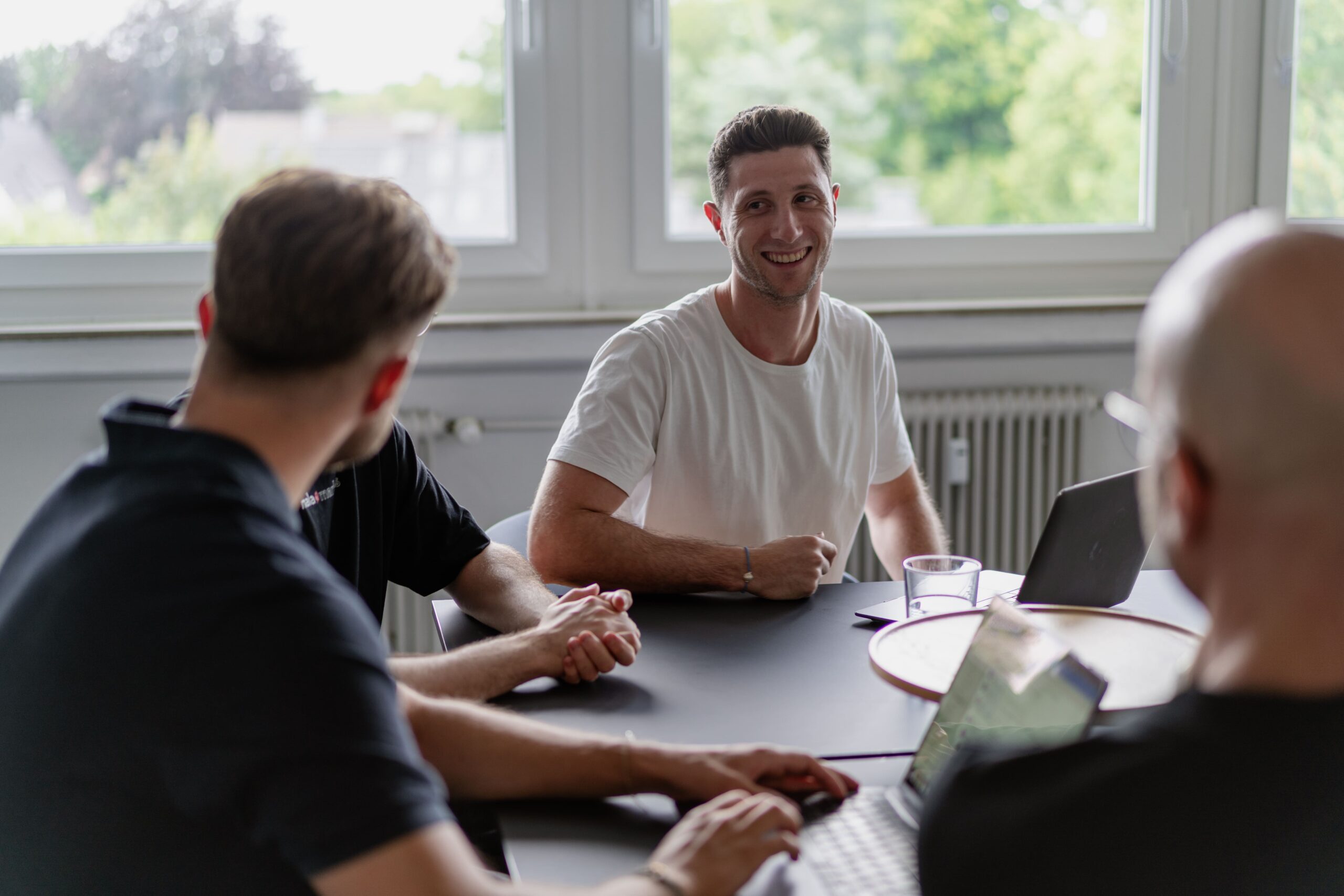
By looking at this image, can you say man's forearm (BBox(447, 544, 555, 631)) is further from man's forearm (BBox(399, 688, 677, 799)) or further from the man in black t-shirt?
man's forearm (BBox(399, 688, 677, 799))

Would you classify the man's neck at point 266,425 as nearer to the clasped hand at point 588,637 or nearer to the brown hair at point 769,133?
the clasped hand at point 588,637

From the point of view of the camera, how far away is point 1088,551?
1.54 meters

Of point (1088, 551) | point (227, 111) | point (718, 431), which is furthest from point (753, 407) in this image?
point (227, 111)

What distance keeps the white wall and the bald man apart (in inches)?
84.2

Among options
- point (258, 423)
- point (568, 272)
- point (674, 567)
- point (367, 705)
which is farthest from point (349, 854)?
point (568, 272)

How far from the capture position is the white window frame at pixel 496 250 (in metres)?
2.85

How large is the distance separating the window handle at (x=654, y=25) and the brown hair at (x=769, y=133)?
768 mm

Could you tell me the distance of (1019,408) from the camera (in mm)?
3027

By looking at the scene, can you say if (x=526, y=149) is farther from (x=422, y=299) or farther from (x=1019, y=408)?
(x=422, y=299)

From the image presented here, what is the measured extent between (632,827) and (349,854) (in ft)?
1.13

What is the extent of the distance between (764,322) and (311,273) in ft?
4.38

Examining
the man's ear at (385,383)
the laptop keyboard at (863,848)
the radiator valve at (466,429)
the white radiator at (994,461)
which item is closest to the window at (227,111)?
the radiator valve at (466,429)

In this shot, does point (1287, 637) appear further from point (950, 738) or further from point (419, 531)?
point (419, 531)

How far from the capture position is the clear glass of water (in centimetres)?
162
